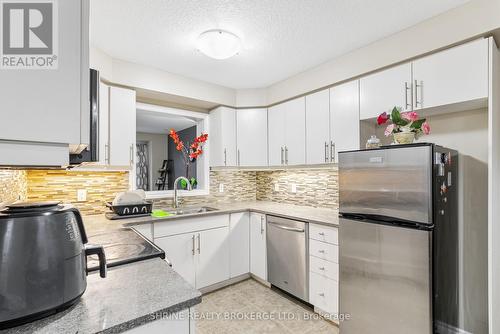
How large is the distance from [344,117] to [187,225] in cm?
187

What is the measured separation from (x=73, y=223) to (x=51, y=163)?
11.9 inches

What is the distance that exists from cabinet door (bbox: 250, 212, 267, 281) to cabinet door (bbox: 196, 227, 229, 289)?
0.31m

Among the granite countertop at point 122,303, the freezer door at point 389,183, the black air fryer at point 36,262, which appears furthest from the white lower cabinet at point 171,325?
the freezer door at point 389,183

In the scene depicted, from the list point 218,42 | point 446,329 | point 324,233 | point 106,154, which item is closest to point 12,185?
point 106,154

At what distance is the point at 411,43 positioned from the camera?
1976mm

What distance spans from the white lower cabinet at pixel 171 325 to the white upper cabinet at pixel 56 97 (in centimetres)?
55

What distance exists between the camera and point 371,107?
2.27 m

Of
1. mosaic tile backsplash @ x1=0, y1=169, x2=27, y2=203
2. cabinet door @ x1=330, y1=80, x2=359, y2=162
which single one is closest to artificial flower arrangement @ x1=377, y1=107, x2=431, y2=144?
cabinet door @ x1=330, y1=80, x2=359, y2=162

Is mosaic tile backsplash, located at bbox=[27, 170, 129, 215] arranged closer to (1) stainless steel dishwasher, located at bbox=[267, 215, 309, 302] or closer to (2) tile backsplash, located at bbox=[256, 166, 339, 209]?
(1) stainless steel dishwasher, located at bbox=[267, 215, 309, 302]

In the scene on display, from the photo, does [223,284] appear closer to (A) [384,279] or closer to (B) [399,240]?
(A) [384,279]

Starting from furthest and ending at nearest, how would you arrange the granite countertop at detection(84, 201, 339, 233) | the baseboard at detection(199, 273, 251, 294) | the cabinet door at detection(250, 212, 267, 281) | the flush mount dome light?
the cabinet door at detection(250, 212, 267, 281) < the baseboard at detection(199, 273, 251, 294) < the granite countertop at detection(84, 201, 339, 233) < the flush mount dome light

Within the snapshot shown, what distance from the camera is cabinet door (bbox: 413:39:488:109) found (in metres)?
1.67

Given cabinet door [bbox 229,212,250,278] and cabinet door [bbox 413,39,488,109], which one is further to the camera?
cabinet door [bbox 229,212,250,278]

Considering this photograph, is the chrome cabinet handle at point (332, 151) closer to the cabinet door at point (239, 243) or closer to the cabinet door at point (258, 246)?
the cabinet door at point (258, 246)
